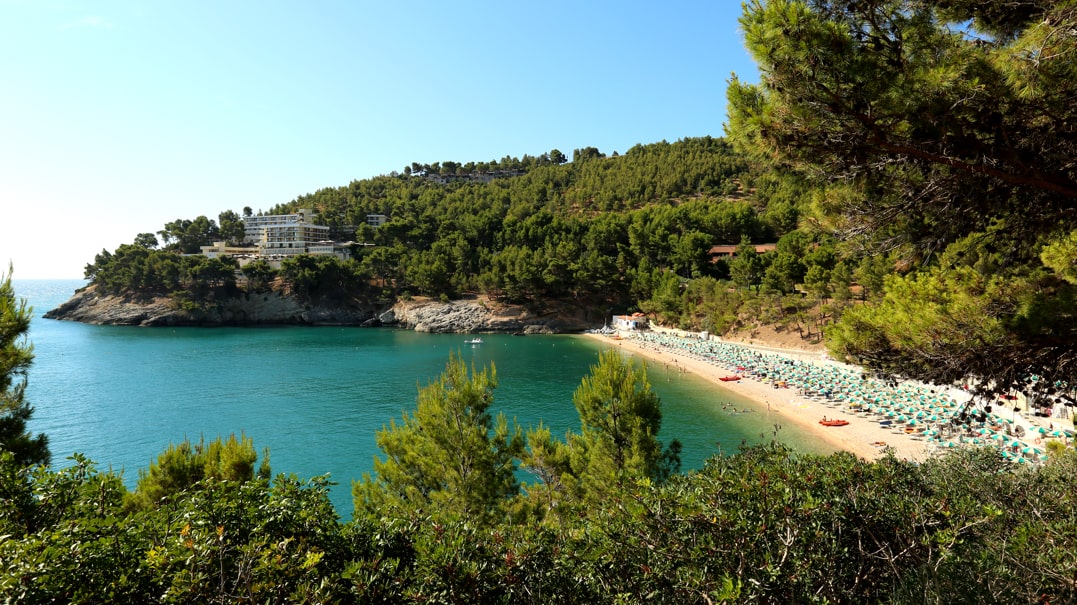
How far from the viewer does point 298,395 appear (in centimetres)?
3122

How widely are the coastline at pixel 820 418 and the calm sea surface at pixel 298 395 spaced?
1.09 m

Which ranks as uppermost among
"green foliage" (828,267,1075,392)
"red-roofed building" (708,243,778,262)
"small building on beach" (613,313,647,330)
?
"red-roofed building" (708,243,778,262)

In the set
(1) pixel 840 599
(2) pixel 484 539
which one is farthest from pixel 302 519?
(1) pixel 840 599

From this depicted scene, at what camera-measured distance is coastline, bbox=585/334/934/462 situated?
18.4 m

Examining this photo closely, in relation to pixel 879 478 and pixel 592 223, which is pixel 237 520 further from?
pixel 592 223

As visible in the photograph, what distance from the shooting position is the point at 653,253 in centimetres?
6284

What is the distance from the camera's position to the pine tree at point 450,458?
961 centimetres

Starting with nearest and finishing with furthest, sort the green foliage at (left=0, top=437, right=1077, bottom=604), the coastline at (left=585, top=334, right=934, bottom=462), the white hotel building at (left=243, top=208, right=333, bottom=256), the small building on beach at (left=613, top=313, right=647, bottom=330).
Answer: the green foliage at (left=0, top=437, right=1077, bottom=604)
the coastline at (left=585, top=334, right=934, bottom=462)
the small building on beach at (left=613, top=313, right=647, bottom=330)
the white hotel building at (left=243, top=208, right=333, bottom=256)

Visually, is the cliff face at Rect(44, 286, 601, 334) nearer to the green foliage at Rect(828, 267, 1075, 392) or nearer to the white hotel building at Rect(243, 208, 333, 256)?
the white hotel building at Rect(243, 208, 333, 256)

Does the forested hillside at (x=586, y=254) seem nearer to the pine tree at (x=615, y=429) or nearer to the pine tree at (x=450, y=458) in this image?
the pine tree at (x=615, y=429)

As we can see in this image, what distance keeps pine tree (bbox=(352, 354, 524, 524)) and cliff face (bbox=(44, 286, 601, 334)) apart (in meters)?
48.4

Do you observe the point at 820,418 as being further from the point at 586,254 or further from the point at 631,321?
the point at 586,254

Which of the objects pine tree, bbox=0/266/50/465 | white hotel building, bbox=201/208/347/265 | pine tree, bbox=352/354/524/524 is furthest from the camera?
white hotel building, bbox=201/208/347/265

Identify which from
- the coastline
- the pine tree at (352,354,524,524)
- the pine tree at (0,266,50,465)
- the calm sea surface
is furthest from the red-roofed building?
the pine tree at (0,266,50,465)
